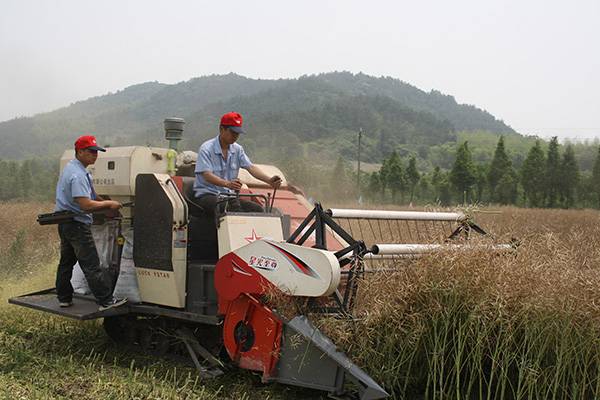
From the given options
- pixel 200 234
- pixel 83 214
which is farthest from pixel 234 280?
pixel 83 214

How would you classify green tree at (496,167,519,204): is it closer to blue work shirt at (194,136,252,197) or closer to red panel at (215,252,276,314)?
blue work shirt at (194,136,252,197)

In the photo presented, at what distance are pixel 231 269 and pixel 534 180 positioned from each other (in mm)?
43848

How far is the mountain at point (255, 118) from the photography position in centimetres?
5959

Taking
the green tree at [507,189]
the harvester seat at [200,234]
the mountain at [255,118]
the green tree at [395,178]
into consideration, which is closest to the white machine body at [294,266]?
the harvester seat at [200,234]

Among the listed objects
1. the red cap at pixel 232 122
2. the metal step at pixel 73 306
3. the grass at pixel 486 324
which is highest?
the red cap at pixel 232 122

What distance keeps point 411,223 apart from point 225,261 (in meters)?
2.07

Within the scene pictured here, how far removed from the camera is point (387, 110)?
4592 inches

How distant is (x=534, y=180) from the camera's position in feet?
149

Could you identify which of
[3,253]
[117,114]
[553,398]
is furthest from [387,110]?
[553,398]

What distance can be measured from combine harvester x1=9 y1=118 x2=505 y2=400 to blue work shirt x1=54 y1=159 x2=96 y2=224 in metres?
0.23

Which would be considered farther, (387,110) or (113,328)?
(387,110)

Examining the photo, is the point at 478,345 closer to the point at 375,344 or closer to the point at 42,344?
the point at 375,344

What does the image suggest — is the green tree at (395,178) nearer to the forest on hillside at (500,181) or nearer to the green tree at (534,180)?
the forest on hillside at (500,181)

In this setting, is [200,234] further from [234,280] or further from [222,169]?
[234,280]
